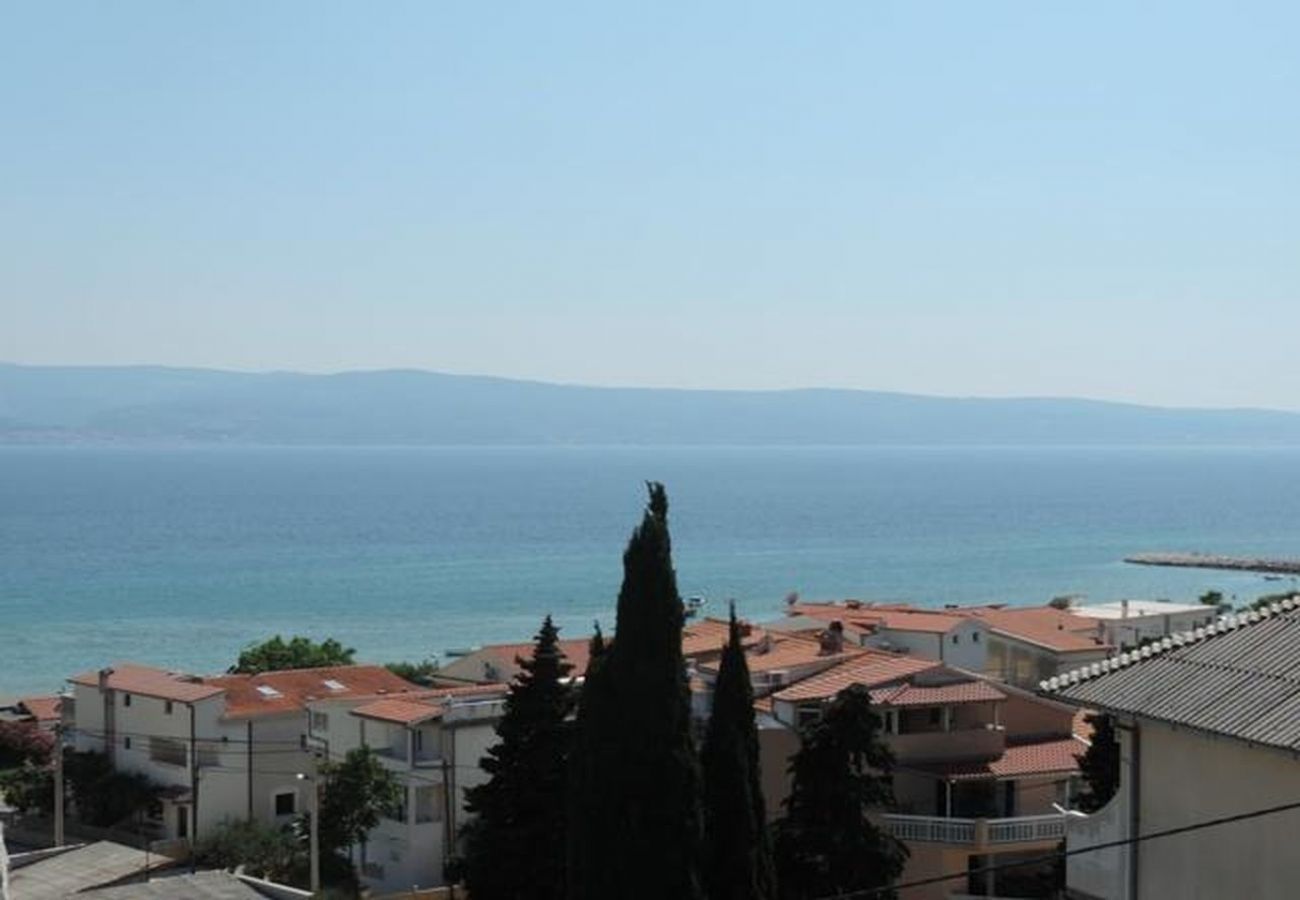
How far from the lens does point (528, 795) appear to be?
23906 mm

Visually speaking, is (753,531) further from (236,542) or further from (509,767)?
(509,767)

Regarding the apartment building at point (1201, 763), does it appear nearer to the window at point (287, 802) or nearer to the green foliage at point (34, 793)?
the window at point (287, 802)

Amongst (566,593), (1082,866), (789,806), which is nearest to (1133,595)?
(566,593)

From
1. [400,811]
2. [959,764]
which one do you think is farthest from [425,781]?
[959,764]

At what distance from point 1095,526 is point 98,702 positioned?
164 meters

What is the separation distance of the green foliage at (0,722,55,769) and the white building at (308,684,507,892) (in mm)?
16521

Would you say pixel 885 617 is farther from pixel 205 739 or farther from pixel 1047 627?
pixel 205 739

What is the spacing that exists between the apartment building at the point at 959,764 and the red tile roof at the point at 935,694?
0.02 metres

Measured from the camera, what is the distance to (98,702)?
42844 millimetres

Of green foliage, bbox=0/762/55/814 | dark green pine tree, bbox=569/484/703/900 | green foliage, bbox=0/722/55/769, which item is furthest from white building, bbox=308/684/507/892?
dark green pine tree, bbox=569/484/703/900

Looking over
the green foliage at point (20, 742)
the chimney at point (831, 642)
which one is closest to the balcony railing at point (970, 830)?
the chimney at point (831, 642)

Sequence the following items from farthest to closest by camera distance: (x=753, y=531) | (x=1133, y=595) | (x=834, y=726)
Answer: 1. (x=753, y=531)
2. (x=1133, y=595)
3. (x=834, y=726)

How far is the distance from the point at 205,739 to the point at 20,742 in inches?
466

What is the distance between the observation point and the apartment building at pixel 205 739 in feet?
129
